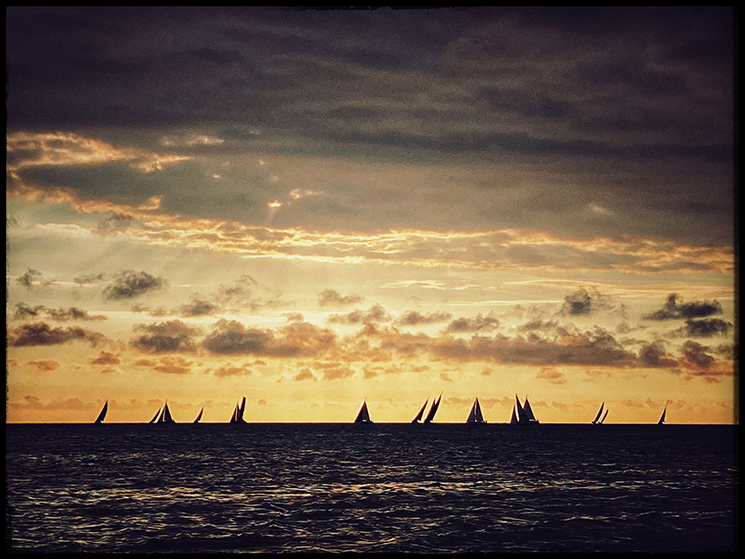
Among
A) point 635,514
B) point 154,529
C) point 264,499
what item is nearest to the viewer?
point 154,529

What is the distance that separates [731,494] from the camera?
48.6m

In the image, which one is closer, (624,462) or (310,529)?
(310,529)

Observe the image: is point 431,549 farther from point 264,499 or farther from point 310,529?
point 264,499

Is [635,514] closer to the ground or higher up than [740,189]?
closer to the ground

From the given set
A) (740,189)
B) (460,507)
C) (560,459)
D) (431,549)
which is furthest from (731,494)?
(740,189)

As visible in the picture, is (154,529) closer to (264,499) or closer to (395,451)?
(264,499)

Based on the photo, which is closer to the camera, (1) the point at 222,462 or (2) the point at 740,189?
(2) the point at 740,189

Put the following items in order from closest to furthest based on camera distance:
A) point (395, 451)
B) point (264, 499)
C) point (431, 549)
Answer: point (431, 549) < point (264, 499) < point (395, 451)

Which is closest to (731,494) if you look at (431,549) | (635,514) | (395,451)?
(635,514)

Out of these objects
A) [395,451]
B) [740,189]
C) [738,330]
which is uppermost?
[740,189]

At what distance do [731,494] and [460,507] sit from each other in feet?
70.2

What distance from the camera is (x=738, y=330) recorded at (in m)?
14.9

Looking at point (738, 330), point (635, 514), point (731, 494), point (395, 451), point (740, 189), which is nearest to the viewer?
point (740, 189)

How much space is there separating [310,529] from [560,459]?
57.2m
